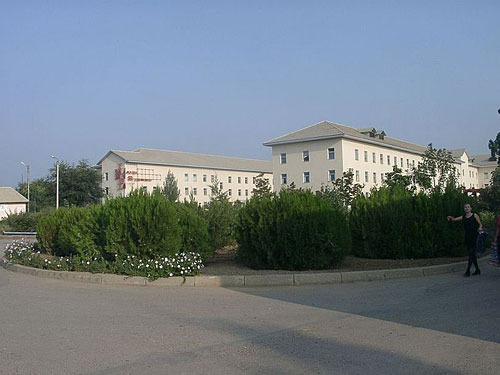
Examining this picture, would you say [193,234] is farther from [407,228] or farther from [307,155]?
[307,155]

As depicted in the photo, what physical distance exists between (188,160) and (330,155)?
107 ft

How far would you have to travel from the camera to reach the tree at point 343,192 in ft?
61.4

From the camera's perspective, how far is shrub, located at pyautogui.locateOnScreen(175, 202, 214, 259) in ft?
45.7

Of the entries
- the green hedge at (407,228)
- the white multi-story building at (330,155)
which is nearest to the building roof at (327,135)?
the white multi-story building at (330,155)

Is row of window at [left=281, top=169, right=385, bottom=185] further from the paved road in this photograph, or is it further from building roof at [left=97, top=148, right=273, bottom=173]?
the paved road

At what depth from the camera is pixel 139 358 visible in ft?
19.8

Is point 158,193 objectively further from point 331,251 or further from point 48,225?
point 48,225

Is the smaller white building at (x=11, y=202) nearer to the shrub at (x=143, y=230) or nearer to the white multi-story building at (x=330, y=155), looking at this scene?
the white multi-story building at (x=330, y=155)

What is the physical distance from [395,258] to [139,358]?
9957 mm

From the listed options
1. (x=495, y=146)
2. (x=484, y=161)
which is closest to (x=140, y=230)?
(x=495, y=146)

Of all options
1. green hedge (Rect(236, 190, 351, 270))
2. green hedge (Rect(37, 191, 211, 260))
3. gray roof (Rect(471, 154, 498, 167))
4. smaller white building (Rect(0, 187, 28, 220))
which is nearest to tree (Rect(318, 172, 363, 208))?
green hedge (Rect(236, 190, 351, 270))

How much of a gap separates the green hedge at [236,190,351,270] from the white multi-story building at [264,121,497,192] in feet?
181

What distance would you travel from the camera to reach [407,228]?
14.4 m

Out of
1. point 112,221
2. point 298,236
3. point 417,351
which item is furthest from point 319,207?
point 417,351
